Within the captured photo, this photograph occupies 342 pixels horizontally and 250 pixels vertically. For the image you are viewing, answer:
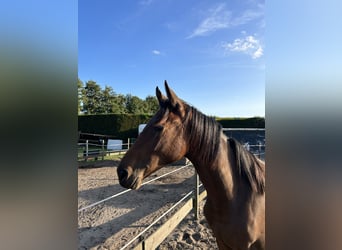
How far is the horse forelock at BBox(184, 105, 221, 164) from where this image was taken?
1.39 m

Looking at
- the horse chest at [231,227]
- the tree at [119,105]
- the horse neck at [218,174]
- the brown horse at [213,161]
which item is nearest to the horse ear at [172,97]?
the brown horse at [213,161]

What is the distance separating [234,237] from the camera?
1.38 m

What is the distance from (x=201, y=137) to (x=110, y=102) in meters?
Answer: 20.8

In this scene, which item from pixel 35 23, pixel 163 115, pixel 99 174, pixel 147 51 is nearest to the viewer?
pixel 35 23

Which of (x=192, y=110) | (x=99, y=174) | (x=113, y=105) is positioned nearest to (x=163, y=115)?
(x=192, y=110)

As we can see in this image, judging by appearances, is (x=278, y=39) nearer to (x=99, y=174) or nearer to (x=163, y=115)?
(x=163, y=115)

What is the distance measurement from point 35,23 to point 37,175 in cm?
34

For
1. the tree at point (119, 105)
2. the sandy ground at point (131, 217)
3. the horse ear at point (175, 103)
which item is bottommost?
the sandy ground at point (131, 217)

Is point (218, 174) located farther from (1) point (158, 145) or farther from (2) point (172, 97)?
(2) point (172, 97)

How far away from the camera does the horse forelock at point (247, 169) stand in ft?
4.80

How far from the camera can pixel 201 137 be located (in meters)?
1.40

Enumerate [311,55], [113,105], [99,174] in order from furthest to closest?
[113,105] → [99,174] → [311,55]

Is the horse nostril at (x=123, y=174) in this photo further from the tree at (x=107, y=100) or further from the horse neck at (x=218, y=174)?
the tree at (x=107, y=100)

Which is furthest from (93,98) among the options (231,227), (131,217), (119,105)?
(231,227)
